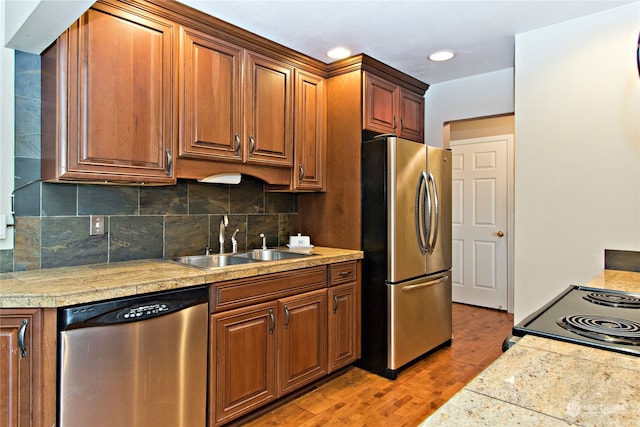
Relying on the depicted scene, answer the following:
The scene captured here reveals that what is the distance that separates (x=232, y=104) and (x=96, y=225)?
107cm

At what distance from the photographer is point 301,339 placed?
2.50 metres

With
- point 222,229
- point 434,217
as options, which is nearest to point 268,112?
point 222,229

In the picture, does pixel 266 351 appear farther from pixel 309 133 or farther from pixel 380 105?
pixel 380 105

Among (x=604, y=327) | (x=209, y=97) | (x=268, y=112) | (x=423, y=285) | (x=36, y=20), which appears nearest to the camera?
(x=604, y=327)

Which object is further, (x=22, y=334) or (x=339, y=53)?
(x=339, y=53)

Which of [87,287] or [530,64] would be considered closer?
[87,287]

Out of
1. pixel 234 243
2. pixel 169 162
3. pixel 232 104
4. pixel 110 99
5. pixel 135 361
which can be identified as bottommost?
pixel 135 361

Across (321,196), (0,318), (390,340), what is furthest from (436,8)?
(0,318)

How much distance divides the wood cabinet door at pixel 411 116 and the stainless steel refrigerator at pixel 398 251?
0.45m

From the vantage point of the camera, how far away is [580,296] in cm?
160

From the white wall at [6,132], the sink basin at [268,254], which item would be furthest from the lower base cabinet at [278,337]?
the white wall at [6,132]

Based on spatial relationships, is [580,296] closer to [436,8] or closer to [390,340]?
[390,340]

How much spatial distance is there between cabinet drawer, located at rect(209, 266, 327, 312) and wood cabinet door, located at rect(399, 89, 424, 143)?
1.62m

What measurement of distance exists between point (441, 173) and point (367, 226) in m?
0.85
